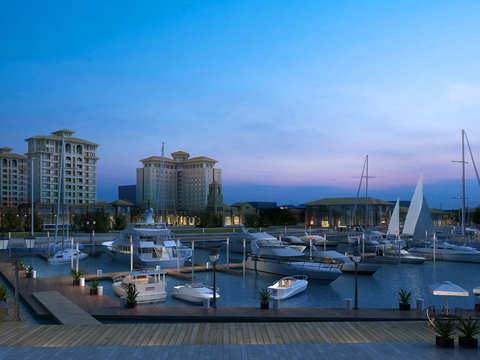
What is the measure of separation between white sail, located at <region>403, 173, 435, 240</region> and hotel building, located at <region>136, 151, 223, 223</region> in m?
119

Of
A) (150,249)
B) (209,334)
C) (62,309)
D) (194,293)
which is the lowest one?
(194,293)

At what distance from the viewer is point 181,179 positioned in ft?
608

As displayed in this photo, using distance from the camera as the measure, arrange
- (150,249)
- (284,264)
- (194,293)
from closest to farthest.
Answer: (194,293) < (284,264) < (150,249)

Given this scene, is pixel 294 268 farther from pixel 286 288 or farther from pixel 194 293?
pixel 194 293

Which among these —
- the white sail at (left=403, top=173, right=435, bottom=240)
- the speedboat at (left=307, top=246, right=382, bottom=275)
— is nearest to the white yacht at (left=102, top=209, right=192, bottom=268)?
the speedboat at (left=307, top=246, right=382, bottom=275)

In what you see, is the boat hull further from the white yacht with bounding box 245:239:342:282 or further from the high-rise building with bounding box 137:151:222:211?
the high-rise building with bounding box 137:151:222:211

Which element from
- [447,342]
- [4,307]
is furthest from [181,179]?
[447,342]

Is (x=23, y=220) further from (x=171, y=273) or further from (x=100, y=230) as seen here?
(x=171, y=273)

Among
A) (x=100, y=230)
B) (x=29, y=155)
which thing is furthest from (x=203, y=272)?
(x=29, y=155)

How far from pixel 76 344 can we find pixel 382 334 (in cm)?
1229

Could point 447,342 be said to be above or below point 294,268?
above

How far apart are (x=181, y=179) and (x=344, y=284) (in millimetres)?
155492

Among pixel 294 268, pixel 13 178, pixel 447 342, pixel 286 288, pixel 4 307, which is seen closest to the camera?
pixel 447 342

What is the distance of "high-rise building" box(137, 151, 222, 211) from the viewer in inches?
6988
